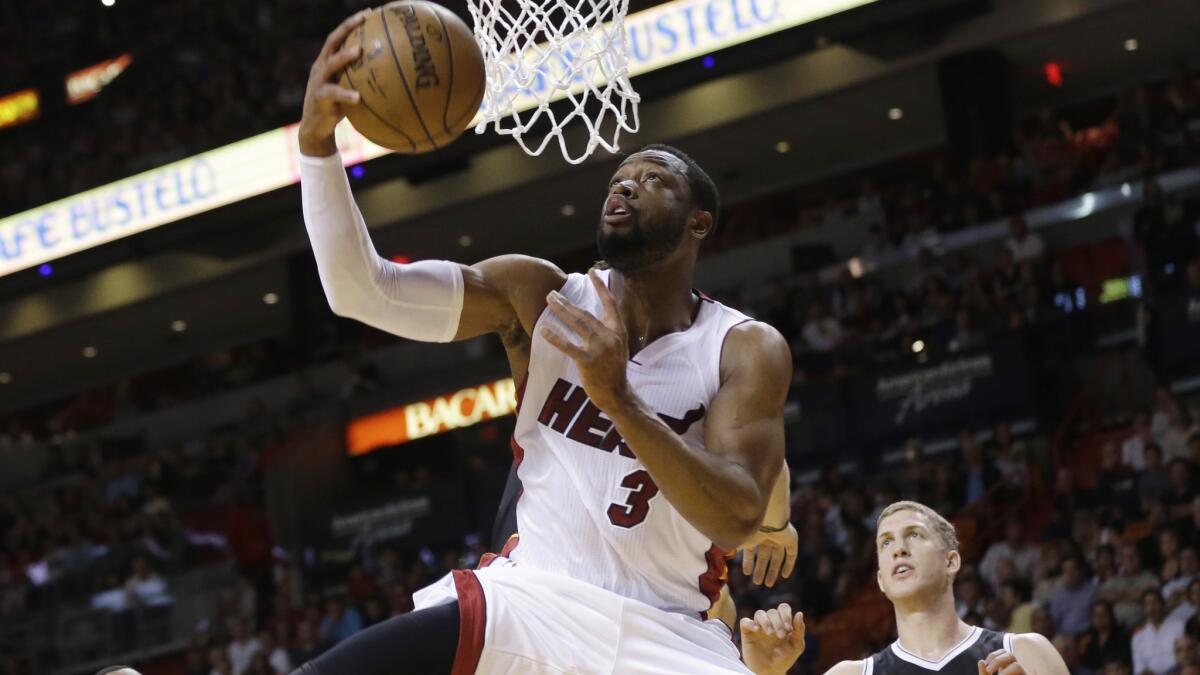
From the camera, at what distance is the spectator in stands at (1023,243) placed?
44.0 feet

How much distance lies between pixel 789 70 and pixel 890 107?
5.41 feet

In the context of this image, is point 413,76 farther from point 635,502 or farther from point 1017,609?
point 1017,609

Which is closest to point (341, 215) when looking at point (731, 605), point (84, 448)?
point (731, 605)

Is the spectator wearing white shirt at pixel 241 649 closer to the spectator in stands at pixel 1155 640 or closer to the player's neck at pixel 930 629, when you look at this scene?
the spectator in stands at pixel 1155 640

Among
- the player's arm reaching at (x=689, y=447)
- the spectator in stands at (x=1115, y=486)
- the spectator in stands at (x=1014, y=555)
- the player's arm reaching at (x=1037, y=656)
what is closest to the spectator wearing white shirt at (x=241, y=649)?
the spectator in stands at (x=1014, y=555)

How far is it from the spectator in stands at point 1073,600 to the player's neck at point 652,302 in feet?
20.1

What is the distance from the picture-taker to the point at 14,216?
1708 cm

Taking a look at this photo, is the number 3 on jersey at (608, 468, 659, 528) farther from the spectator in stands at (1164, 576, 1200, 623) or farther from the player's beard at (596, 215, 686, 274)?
the spectator in stands at (1164, 576, 1200, 623)

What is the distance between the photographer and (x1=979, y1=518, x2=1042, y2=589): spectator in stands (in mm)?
10023

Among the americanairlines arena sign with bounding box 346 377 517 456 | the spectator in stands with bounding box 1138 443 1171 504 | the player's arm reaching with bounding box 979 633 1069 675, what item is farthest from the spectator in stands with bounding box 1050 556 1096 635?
the americanairlines arena sign with bounding box 346 377 517 456

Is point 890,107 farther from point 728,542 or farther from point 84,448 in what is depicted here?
point 728,542

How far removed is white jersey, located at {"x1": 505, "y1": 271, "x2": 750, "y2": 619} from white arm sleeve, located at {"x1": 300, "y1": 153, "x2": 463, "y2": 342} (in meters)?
0.22

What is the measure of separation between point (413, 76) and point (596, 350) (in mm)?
657

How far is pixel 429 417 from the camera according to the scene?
54.0 feet
